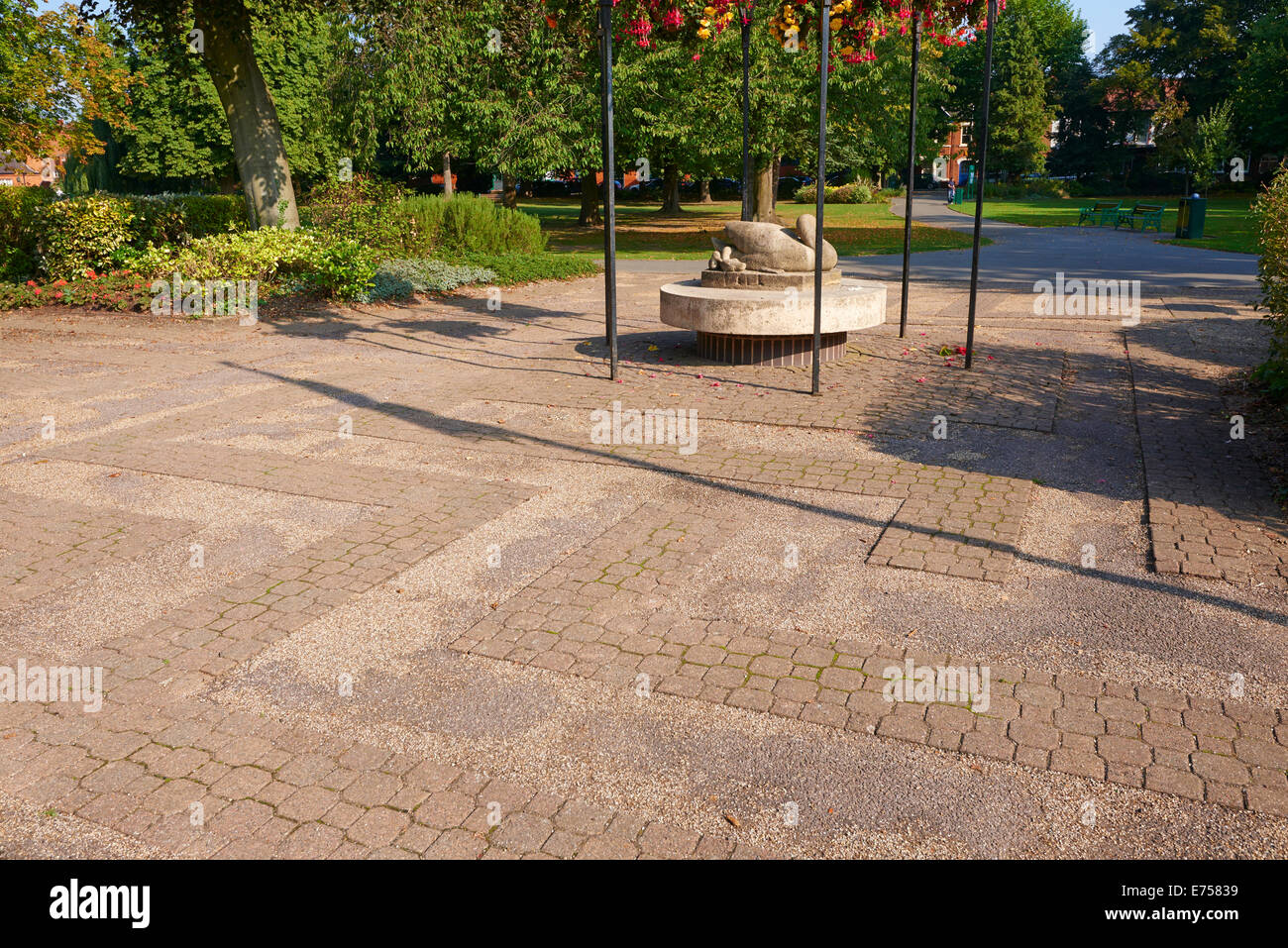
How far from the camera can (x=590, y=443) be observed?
30.1 feet

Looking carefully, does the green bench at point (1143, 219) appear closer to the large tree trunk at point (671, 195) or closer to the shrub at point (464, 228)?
the large tree trunk at point (671, 195)

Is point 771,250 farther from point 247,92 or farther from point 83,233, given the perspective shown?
point 83,233

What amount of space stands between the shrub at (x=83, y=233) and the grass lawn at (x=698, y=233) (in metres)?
11.9

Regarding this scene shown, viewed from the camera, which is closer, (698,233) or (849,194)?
(698,233)

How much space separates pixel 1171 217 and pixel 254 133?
36.3 m

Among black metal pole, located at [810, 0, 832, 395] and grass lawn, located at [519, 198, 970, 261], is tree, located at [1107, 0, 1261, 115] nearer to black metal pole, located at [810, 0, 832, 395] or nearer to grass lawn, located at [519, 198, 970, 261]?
grass lawn, located at [519, 198, 970, 261]

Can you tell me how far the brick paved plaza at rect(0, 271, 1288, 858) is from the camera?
396 cm

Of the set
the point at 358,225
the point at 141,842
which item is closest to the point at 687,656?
the point at 141,842

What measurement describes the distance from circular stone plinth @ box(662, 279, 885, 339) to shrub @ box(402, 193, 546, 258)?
35.3ft

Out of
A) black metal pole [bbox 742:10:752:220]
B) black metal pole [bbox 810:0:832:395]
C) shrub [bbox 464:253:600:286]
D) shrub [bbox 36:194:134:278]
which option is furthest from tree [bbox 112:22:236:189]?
black metal pole [bbox 810:0:832:395]

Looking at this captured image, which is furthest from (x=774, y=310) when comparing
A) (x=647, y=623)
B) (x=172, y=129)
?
(x=172, y=129)

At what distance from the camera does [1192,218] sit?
97.6ft

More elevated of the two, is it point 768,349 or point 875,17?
point 875,17
